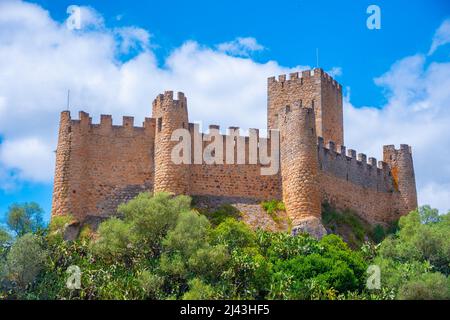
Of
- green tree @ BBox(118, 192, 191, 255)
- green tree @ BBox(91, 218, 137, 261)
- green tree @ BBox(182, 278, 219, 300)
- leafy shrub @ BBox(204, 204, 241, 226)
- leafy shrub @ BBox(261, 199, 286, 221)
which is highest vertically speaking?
leafy shrub @ BBox(261, 199, 286, 221)

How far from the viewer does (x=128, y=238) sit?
45.1m

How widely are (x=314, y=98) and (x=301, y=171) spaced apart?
11284mm

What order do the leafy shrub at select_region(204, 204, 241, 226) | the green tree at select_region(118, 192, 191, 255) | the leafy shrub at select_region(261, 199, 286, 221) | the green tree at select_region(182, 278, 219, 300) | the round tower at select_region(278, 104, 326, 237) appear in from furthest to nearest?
the leafy shrub at select_region(261, 199, 286, 221) → the round tower at select_region(278, 104, 326, 237) → the leafy shrub at select_region(204, 204, 241, 226) → the green tree at select_region(118, 192, 191, 255) → the green tree at select_region(182, 278, 219, 300)

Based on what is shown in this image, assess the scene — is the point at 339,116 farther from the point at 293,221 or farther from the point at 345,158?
the point at 293,221

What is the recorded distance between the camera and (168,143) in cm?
5084

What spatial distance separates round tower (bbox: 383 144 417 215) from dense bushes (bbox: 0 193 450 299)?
10.4 metres

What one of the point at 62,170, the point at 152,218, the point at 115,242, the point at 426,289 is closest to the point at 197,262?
the point at 152,218

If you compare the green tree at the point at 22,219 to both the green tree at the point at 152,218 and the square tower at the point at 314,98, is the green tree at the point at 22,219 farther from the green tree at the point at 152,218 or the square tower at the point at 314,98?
the square tower at the point at 314,98

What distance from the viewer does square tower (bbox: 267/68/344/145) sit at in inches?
2408

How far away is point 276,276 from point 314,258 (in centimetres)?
312

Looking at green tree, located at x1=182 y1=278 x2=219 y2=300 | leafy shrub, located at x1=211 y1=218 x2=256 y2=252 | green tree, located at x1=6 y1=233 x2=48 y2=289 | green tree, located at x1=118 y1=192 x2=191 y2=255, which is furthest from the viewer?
leafy shrub, located at x1=211 y1=218 x2=256 y2=252

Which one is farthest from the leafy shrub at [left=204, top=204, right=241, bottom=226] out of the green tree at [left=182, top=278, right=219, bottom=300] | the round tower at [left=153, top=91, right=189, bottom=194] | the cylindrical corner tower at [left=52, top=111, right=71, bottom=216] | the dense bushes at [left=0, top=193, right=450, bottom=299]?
the green tree at [left=182, top=278, right=219, bottom=300]

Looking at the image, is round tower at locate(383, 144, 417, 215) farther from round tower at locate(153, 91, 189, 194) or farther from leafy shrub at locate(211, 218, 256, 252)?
round tower at locate(153, 91, 189, 194)
